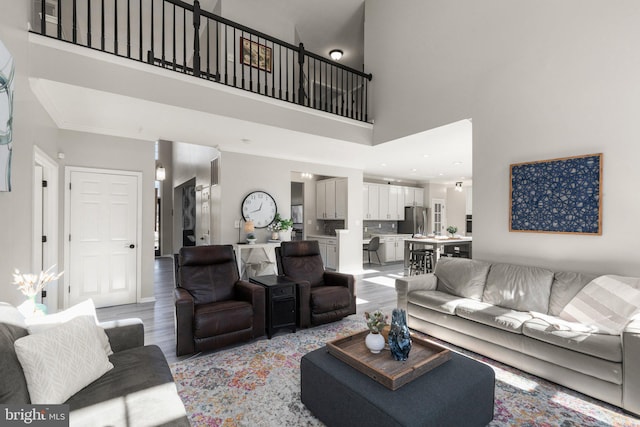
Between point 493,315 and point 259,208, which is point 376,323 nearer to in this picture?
point 493,315

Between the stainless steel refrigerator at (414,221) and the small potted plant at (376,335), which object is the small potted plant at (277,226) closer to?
the small potted plant at (376,335)

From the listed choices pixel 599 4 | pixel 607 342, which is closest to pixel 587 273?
pixel 607 342

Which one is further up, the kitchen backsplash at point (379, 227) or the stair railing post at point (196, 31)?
the stair railing post at point (196, 31)

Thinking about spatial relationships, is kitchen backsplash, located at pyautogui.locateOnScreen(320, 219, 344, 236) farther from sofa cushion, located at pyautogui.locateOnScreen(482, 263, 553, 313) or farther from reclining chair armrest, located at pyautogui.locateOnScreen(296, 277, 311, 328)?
sofa cushion, located at pyautogui.locateOnScreen(482, 263, 553, 313)

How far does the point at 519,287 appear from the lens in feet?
10.2

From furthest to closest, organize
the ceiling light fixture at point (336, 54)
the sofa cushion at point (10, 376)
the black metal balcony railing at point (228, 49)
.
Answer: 1. the ceiling light fixture at point (336, 54)
2. the black metal balcony railing at point (228, 49)
3. the sofa cushion at point (10, 376)

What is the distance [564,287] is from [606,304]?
0.38 meters

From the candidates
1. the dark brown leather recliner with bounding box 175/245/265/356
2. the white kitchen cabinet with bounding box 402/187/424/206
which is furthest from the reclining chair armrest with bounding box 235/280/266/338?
the white kitchen cabinet with bounding box 402/187/424/206

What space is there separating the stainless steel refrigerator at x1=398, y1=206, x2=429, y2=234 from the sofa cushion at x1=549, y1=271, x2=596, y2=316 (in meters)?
6.37

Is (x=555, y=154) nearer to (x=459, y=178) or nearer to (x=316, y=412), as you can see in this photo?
(x=316, y=412)

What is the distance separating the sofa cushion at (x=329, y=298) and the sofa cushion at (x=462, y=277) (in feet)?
3.86

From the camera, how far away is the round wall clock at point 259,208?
5754 mm

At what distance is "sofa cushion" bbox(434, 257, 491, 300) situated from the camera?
11.3 ft

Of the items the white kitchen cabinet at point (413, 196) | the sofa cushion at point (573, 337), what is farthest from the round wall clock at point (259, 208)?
the white kitchen cabinet at point (413, 196)
